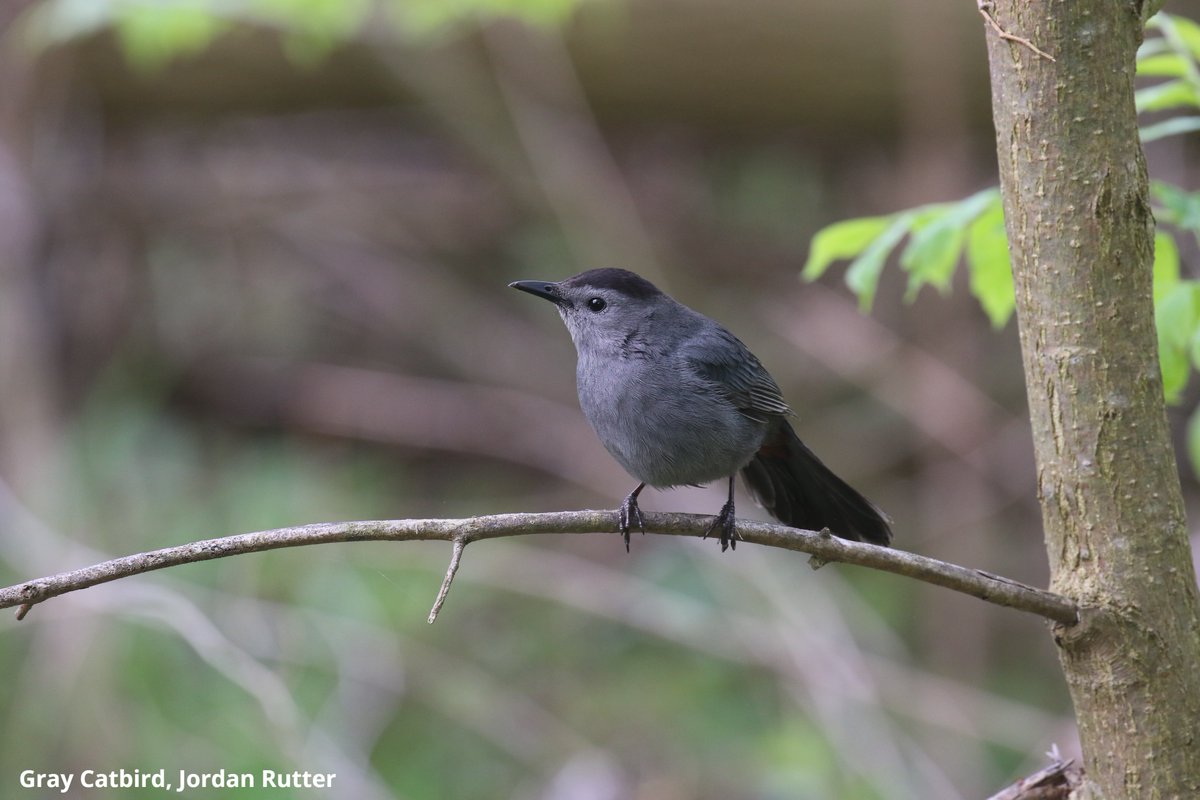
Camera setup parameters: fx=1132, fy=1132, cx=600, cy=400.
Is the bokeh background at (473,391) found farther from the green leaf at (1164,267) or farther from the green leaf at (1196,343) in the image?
the green leaf at (1196,343)

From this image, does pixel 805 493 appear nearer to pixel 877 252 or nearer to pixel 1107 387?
pixel 877 252

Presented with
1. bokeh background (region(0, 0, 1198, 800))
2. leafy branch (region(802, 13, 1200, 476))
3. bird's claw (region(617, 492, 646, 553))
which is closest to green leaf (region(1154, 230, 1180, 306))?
leafy branch (region(802, 13, 1200, 476))

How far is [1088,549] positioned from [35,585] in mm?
1802

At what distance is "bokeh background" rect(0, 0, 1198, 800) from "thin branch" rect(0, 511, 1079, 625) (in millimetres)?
2470

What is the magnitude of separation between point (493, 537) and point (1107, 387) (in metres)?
1.12

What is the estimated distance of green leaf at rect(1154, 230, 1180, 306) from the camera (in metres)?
2.53

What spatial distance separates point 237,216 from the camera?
289 inches

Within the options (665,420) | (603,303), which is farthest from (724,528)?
(603,303)

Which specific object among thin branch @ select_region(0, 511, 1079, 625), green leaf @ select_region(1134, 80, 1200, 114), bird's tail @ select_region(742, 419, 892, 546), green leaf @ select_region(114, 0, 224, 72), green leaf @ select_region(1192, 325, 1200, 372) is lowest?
bird's tail @ select_region(742, 419, 892, 546)

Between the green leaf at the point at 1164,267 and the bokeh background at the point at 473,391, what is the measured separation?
260 cm

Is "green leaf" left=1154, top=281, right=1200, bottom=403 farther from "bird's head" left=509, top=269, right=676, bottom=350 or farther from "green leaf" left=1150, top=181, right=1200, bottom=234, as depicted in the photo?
"bird's head" left=509, top=269, right=676, bottom=350

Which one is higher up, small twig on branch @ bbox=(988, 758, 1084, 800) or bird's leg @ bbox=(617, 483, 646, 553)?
bird's leg @ bbox=(617, 483, 646, 553)

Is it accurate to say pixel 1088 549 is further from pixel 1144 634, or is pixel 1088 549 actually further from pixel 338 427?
pixel 338 427

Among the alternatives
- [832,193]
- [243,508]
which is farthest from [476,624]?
[832,193]
